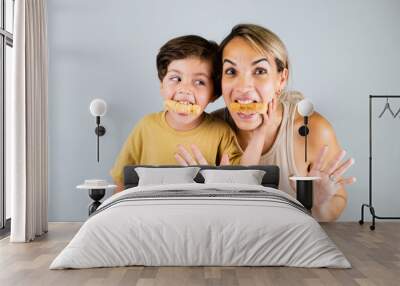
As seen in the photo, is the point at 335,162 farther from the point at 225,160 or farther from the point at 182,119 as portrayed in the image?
the point at 182,119

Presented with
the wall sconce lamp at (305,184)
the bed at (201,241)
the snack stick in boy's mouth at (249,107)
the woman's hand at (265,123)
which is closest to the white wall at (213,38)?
the wall sconce lamp at (305,184)

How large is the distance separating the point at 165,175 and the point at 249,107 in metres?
1.45

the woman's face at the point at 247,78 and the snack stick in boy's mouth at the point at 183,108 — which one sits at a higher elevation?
the woman's face at the point at 247,78

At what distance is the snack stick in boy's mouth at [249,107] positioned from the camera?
289 inches

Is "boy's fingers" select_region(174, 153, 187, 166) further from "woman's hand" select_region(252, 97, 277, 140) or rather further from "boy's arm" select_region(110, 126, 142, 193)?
"woman's hand" select_region(252, 97, 277, 140)

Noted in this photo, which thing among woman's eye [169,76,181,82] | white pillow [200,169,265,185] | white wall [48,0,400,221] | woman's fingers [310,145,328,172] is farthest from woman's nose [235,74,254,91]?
woman's fingers [310,145,328,172]

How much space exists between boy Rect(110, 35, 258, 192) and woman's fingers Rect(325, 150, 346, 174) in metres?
1.18

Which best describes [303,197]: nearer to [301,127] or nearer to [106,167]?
[301,127]

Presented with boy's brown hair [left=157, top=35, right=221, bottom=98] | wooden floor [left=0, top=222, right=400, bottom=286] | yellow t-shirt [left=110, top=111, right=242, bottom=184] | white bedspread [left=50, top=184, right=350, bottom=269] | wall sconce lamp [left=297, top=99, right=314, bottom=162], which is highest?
boy's brown hair [left=157, top=35, right=221, bottom=98]

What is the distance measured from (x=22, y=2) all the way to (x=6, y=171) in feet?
6.50

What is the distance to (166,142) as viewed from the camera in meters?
7.41

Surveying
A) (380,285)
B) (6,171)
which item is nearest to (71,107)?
(6,171)

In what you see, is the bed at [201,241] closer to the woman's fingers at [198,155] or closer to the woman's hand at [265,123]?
the woman's fingers at [198,155]

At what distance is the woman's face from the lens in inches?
287
